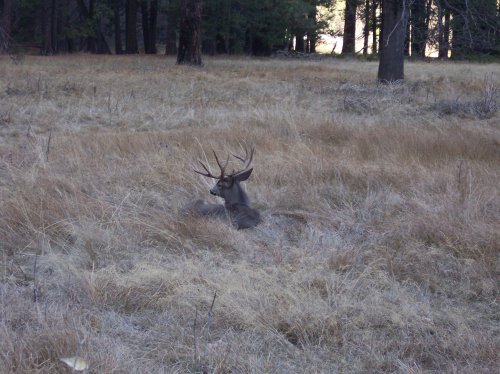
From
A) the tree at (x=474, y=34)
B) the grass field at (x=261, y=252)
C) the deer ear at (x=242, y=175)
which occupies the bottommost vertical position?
the grass field at (x=261, y=252)

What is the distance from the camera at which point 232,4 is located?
96.4 ft

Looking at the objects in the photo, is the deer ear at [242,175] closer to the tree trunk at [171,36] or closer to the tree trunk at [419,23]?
the tree trunk at [419,23]

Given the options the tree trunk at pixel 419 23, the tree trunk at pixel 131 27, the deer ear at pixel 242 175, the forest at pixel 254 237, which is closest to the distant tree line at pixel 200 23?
the tree trunk at pixel 131 27

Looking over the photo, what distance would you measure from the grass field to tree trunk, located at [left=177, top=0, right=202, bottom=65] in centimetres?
1171

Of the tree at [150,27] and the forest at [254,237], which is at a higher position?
the tree at [150,27]

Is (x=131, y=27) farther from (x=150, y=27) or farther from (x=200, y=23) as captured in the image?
(x=200, y=23)

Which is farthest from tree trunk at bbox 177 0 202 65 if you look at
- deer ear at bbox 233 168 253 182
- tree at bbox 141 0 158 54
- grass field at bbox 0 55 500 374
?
deer ear at bbox 233 168 253 182

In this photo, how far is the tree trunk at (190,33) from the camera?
21047 millimetres

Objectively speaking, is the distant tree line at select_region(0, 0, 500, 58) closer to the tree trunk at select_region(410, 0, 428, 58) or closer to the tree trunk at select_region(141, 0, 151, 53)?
the tree trunk at select_region(141, 0, 151, 53)

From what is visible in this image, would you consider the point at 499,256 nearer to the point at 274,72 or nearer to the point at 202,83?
the point at 202,83

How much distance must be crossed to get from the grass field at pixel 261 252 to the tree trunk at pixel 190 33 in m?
11.7

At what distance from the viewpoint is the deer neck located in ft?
19.5

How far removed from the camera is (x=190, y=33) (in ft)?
70.6

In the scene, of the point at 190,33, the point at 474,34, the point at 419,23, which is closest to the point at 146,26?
the point at 190,33
